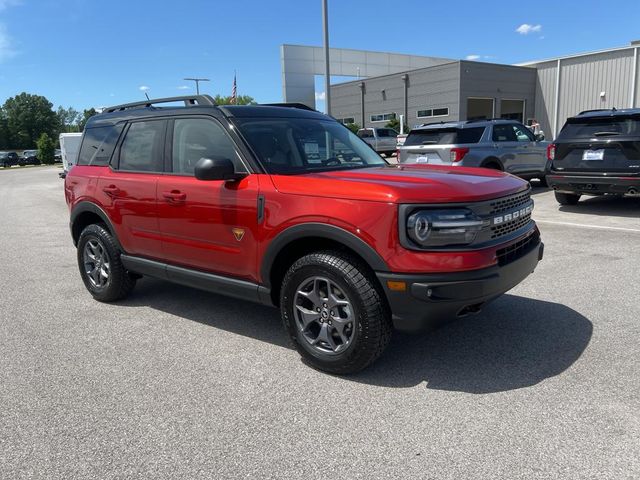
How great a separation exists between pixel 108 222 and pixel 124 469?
300cm

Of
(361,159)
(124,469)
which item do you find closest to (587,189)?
(361,159)

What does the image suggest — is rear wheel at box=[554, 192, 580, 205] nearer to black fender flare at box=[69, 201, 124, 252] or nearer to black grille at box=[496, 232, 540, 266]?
black grille at box=[496, 232, 540, 266]

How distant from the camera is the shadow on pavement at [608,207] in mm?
9766

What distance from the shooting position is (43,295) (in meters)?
5.79

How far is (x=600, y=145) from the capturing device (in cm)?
920

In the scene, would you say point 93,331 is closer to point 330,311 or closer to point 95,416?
point 95,416

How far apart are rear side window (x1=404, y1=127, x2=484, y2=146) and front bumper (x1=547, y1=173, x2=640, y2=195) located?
1.97 meters

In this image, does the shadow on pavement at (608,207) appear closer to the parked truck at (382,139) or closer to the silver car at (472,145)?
the silver car at (472,145)

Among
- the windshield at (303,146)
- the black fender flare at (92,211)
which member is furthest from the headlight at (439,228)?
the black fender flare at (92,211)

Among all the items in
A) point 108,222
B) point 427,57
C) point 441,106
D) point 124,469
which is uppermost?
point 427,57

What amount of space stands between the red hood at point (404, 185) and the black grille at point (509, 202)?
43 mm

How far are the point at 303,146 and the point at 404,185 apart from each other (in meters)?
1.30

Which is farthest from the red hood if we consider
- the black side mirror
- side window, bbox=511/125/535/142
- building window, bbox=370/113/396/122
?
building window, bbox=370/113/396/122

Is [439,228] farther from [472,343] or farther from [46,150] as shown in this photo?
[46,150]
